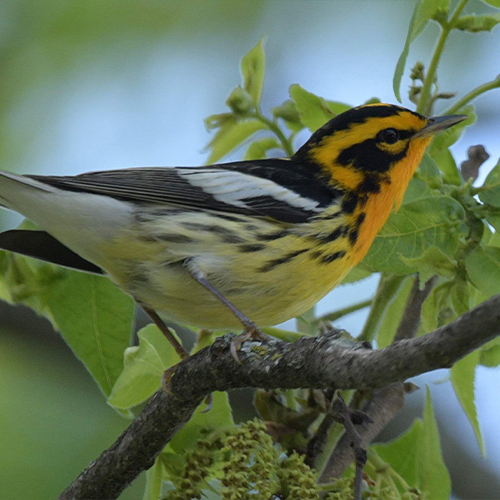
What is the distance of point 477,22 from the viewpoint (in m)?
2.78

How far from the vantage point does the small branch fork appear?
137cm

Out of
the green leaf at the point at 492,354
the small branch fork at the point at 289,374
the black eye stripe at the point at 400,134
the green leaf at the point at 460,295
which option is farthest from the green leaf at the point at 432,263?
the black eye stripe at the point at 400,134

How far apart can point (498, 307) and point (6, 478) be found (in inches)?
132

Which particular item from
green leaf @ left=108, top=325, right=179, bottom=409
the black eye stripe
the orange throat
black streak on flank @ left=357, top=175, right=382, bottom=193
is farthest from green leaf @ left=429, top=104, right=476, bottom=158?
green leaf @ left=108, top=325, right=179, bottom=409

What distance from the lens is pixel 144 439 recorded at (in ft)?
8.09

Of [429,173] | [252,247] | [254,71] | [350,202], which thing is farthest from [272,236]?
[429,173]

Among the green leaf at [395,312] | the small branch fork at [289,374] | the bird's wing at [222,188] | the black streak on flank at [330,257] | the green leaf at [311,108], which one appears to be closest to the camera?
the small branch fork at [289,374]

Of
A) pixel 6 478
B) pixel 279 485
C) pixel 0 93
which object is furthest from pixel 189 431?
pixel 0 93

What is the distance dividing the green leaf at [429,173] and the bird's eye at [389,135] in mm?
1004

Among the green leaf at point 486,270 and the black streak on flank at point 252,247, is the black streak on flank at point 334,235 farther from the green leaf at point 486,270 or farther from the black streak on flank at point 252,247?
the green leaf at point 486,270

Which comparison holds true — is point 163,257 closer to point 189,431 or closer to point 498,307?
point 189,431

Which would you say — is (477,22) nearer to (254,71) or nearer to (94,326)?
(254,71)

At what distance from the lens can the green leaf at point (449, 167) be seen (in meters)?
2.69

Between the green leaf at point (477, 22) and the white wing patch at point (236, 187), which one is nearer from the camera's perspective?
the green leaf at point (477, 22)
